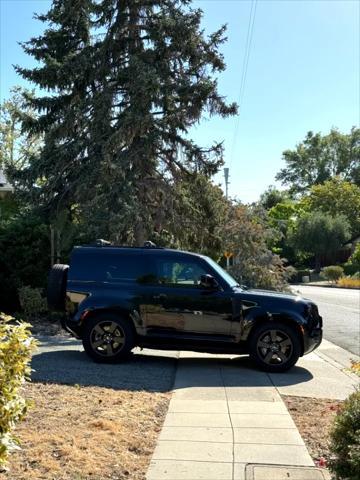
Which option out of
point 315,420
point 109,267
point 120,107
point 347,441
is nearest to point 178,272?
point 109,267

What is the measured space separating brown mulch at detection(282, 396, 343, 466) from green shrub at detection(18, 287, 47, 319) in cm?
768

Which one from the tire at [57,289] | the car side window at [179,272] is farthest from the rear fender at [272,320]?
the tire at [57,289]

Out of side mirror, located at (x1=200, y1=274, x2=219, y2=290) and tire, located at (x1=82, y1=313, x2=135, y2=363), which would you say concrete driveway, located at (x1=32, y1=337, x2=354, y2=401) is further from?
side mirror, located at (x1=200, y1=274, x2=219, y2=290)

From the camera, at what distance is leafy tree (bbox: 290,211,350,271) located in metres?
59.7

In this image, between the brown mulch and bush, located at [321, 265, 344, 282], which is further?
bush, located at [321, 265, 344, 282]

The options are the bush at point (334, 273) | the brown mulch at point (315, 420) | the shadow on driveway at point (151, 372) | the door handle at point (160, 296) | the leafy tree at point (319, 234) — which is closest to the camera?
the brown mulch at point (315, 420)

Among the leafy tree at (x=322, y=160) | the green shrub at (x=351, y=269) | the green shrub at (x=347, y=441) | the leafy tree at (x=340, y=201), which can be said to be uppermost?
the leafy tree at (x=322, y=160)

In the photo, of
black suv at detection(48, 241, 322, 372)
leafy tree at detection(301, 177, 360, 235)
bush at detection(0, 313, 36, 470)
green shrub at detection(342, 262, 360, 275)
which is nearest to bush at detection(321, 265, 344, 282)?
green shrub at detection(342, 262, 360, 275)

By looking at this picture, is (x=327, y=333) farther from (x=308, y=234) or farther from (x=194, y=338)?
(x=308, y=234)

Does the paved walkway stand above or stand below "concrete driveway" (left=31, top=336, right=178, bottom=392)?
above

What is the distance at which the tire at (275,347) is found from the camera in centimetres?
877

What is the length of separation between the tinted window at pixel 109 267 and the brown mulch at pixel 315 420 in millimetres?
3265

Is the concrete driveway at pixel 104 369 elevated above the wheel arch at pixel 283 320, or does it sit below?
below

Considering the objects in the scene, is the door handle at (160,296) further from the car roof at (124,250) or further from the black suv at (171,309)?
the car roof at (124,250)
